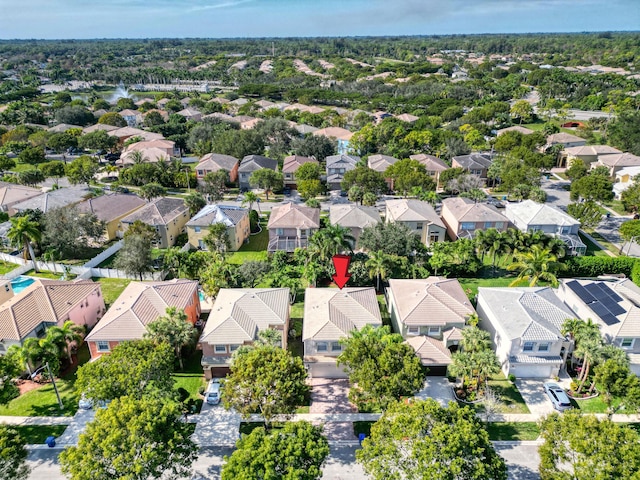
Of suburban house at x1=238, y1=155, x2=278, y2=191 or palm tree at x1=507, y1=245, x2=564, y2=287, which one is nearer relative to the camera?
palm tree at x1=507, y1=245, x2=564, y2=287

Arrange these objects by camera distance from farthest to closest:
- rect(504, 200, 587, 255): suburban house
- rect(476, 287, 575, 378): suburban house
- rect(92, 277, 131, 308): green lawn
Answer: rect(504, 200, 587, 255): suburban house → rect(92, 277, 131, 308): green lawn → rect(476, 287, 575, 378): suburban house

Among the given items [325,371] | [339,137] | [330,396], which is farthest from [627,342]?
[339,137]

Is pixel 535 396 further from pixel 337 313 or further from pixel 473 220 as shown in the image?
pixel 473 220

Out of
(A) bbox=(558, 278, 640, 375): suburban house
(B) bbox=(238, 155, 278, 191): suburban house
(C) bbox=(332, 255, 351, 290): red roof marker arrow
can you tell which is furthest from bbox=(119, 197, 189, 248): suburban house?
(A) bbox=(558, 278, 640, 375): suburban house

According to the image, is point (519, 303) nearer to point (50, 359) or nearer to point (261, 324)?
point (261, 324)

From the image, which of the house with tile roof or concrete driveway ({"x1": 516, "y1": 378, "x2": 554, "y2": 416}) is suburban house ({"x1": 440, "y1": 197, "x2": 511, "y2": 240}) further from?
the house with tile roof

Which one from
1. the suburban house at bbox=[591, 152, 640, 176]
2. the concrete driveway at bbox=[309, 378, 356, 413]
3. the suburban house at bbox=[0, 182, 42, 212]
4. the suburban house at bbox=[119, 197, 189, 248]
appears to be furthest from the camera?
the suburban house at bbox=[591, 152, 640, 176]

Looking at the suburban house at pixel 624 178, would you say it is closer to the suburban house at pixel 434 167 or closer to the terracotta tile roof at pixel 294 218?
the suburban house at pixel 434 167

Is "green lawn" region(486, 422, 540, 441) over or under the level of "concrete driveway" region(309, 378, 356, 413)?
under
